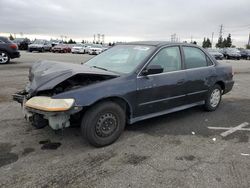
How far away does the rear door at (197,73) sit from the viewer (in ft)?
16.5

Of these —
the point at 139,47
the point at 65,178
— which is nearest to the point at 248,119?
the point at 139,47

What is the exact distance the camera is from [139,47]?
4727mm

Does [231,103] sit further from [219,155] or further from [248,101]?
[219,155]

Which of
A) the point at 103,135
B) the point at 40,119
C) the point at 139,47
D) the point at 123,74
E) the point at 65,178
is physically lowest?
the point at 65,178

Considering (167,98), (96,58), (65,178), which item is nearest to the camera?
(65,178)

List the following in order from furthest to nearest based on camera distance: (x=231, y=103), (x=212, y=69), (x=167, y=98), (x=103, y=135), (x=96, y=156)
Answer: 1. (x=231, y=103)
2. (x=212, y=69)
3. (x=167, y=98)
4. (x=103, y=135)
5. (x=96, y=156)

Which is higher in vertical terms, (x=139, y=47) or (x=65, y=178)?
(x=139, y=47)

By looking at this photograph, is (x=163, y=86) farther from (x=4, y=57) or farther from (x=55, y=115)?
(x=4, y=57)

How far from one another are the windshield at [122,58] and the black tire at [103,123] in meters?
0.71

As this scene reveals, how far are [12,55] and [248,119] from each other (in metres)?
12.3

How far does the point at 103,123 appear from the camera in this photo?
378cm

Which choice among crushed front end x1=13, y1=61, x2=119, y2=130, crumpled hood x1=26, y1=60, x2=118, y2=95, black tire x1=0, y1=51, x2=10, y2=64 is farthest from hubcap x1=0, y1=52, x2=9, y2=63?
crushed front end x1=13, y1=61, x2=119, y2=130

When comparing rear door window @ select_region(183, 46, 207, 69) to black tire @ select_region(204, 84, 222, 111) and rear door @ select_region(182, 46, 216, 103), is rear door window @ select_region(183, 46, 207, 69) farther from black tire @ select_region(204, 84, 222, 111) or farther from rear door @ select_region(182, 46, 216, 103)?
black tire @ select_region(204, 84, 222, 111)

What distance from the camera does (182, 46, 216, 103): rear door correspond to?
197 inches
